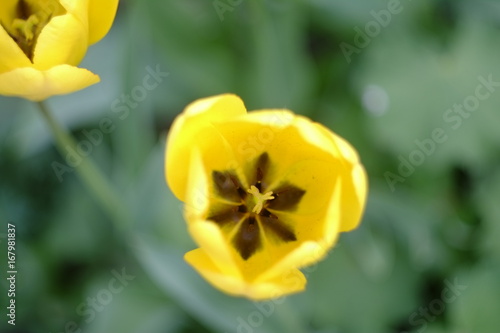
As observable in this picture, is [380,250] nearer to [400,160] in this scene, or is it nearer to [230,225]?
[400,160]

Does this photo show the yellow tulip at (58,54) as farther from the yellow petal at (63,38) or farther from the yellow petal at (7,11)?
the yellow petal at (7,11)

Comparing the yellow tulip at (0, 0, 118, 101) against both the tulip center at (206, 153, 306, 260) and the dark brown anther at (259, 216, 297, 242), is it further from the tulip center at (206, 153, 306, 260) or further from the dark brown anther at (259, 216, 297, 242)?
the dark brown anther at (259, 216, 297, 242)

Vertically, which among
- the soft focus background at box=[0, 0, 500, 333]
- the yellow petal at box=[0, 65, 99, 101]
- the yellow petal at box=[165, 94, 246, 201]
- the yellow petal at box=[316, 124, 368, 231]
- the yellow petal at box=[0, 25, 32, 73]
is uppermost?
the yellow petal at box=[0, 25, 32, 73]

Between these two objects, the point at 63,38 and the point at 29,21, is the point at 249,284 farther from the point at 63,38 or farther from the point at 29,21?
the point at 29,21

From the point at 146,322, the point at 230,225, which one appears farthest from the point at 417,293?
the point at 230,225

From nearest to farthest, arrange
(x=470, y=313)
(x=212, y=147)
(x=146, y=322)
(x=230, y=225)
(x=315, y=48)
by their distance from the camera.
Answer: (x=212, y=147), (x=230, y=225), (x=470, y=313), (x=146, y=322), (x=315, y=48)

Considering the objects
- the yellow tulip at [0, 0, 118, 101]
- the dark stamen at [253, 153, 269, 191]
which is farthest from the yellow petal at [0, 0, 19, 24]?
the dark stamen at [253, 153, 269, 191]
